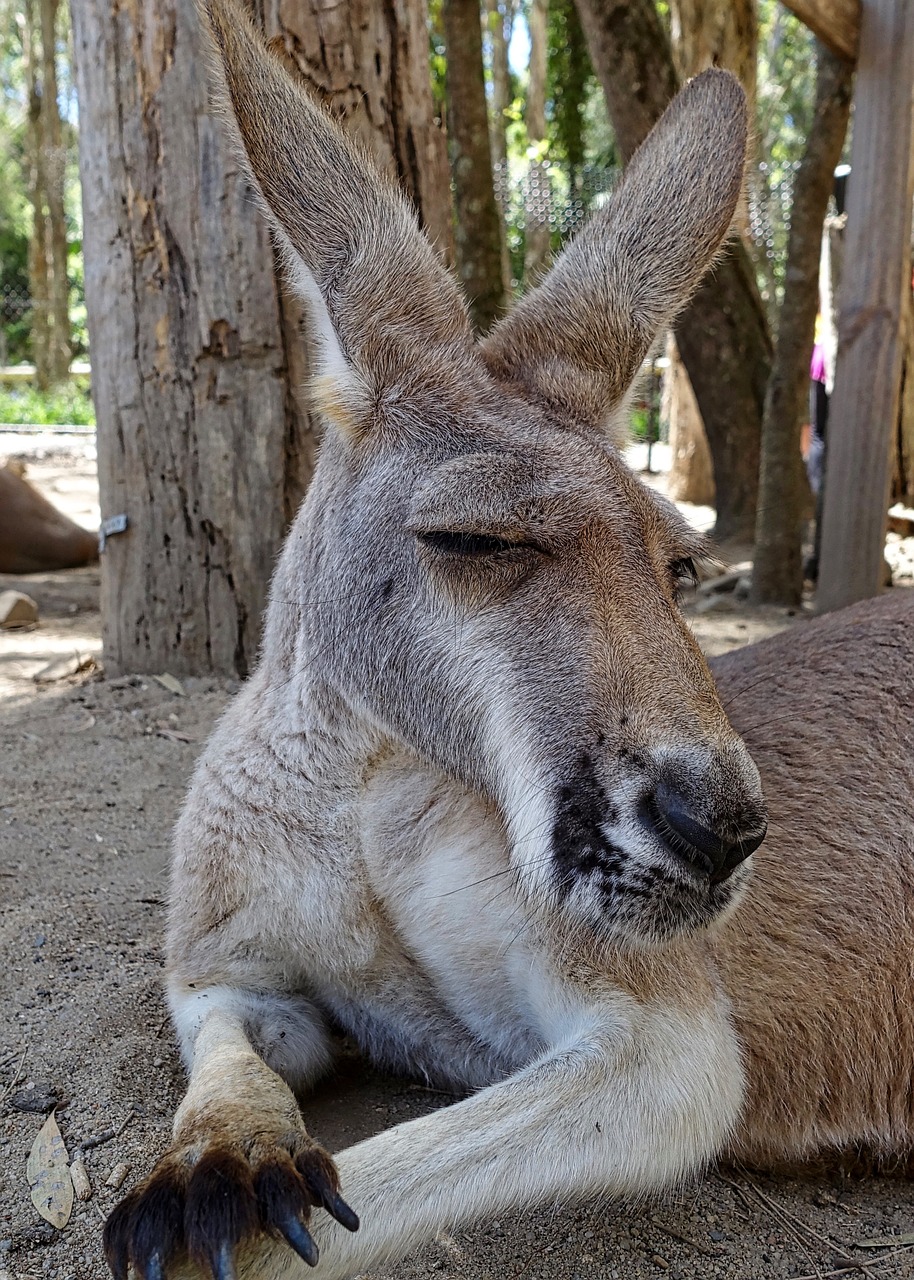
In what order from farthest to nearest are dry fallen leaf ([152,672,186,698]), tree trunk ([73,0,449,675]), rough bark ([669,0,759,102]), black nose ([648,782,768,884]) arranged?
rough bark ([669,0,759,102]) → dry fallen leaf ([152,672,186,698]) → tree trunk ([73,0,449,675]) → black nose ([648,782,768,884])

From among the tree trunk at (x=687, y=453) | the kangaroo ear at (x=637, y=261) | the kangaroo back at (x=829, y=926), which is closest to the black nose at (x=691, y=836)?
the kangaroo back at (x=829, y=926)

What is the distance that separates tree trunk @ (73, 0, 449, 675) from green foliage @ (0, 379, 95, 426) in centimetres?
1573

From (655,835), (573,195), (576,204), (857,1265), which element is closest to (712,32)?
(576,204)

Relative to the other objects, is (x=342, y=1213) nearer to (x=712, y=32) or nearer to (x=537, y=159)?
(x=712, y=32)

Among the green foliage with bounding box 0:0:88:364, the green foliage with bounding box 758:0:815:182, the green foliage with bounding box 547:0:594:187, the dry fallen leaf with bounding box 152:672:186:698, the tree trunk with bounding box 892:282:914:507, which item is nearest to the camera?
the dry fallen leaf with bounding box 152:672:186:698

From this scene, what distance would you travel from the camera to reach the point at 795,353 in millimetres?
6410

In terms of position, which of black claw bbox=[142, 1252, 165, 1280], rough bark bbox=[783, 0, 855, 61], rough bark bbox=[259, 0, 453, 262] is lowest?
black claw bbox=[142, 1252, 165, 1280]

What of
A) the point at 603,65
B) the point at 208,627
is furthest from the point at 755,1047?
the point at 603,65

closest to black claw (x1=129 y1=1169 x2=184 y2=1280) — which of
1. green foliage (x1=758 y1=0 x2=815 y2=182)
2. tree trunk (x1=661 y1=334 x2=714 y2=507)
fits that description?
tree trunk (x1=661 y1=334 x2=714 y2=507)

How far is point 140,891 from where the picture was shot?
329 centimetres

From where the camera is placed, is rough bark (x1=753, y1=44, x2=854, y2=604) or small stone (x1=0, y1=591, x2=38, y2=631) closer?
rough bark (x1=753, y1=44, x2=854, y2=604)

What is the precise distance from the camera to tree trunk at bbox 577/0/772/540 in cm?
720

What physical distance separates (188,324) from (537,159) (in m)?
15.4

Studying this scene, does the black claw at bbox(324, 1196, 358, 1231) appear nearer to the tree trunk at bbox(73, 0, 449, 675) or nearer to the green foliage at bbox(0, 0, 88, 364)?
the tree trunk at bbox(73, 0, 449, 675)
